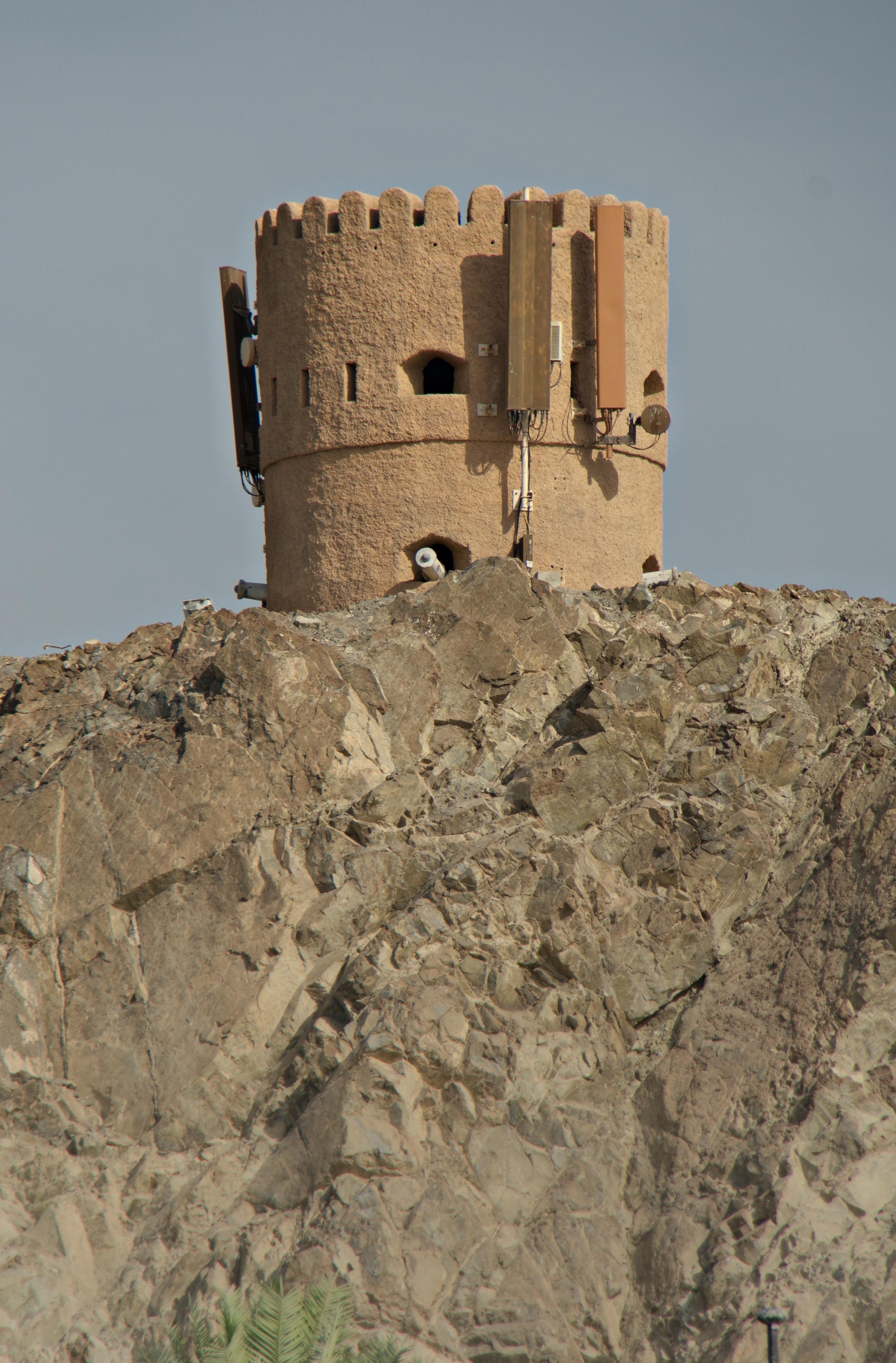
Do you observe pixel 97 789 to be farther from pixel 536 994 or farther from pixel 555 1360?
pixel 555 1360

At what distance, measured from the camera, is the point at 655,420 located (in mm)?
19953

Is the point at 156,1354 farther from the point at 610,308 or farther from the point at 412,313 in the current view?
the point at 610,308

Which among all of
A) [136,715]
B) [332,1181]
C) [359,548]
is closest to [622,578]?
[359,548]

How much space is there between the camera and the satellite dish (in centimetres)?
1992

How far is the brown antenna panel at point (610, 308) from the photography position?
1934 centimetres

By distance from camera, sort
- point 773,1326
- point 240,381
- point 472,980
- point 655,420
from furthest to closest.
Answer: point 240,381
point 655,420
point 472,980
point 773,1326

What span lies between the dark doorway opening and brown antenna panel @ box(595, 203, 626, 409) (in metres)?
2.23

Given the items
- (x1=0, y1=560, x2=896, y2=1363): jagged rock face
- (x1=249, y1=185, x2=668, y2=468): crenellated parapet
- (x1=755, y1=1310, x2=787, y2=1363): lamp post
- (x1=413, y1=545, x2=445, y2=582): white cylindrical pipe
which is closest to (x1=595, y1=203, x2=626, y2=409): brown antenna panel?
(x1=249, y1=185, x2=668, y2=468): crenellated parapet

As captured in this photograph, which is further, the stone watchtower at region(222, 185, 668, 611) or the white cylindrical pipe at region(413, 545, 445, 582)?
the stone watchtower at region(222, 185, 668, 611)

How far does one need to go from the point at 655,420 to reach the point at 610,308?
160 centimetres

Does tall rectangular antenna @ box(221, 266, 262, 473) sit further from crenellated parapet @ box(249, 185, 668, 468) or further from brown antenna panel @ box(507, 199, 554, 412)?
brown antenna panel @ box(507, 199, 554, 412)

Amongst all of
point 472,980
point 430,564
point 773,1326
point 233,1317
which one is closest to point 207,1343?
point 233,1317

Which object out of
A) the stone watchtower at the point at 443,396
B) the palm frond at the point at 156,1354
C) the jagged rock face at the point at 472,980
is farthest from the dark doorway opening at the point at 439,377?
the palm frond at the point at 156,1354

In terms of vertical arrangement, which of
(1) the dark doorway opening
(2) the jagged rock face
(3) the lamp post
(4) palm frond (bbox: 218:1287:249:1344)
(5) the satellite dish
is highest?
(1) the dark doorway opening
